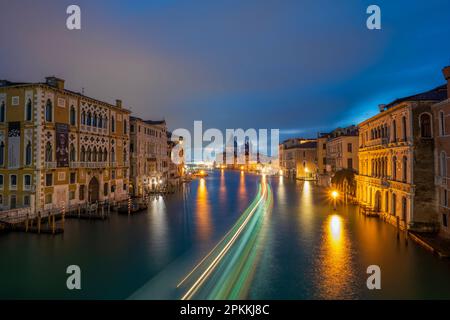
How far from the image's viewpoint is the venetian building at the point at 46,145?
90.4 ft

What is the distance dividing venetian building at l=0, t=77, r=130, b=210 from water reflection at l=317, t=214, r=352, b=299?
25.5 meters

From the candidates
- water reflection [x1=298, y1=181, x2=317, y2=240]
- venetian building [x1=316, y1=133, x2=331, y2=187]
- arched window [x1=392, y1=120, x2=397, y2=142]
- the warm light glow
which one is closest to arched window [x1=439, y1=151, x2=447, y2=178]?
arched window [x1=392, y1=120, x2=397, y2=142]

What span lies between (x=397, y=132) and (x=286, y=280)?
18.8 m

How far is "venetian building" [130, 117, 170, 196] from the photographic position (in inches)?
1884

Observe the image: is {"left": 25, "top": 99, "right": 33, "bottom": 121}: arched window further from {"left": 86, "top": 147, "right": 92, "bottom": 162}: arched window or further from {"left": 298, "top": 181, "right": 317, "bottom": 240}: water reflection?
{"left": 298, "top": 181, "right": 317, "bottom": 240}: water reflection

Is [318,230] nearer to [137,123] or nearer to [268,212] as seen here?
[268,212]

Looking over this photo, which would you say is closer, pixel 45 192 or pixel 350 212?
pixel 45 192

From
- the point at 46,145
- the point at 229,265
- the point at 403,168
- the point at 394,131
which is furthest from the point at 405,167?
the point at 46,145

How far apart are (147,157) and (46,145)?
81.6ft

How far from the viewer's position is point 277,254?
18.3m

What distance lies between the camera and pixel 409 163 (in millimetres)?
23172

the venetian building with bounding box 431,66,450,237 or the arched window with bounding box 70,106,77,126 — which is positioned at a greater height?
the arched window with bounding box 70,106,77,126
